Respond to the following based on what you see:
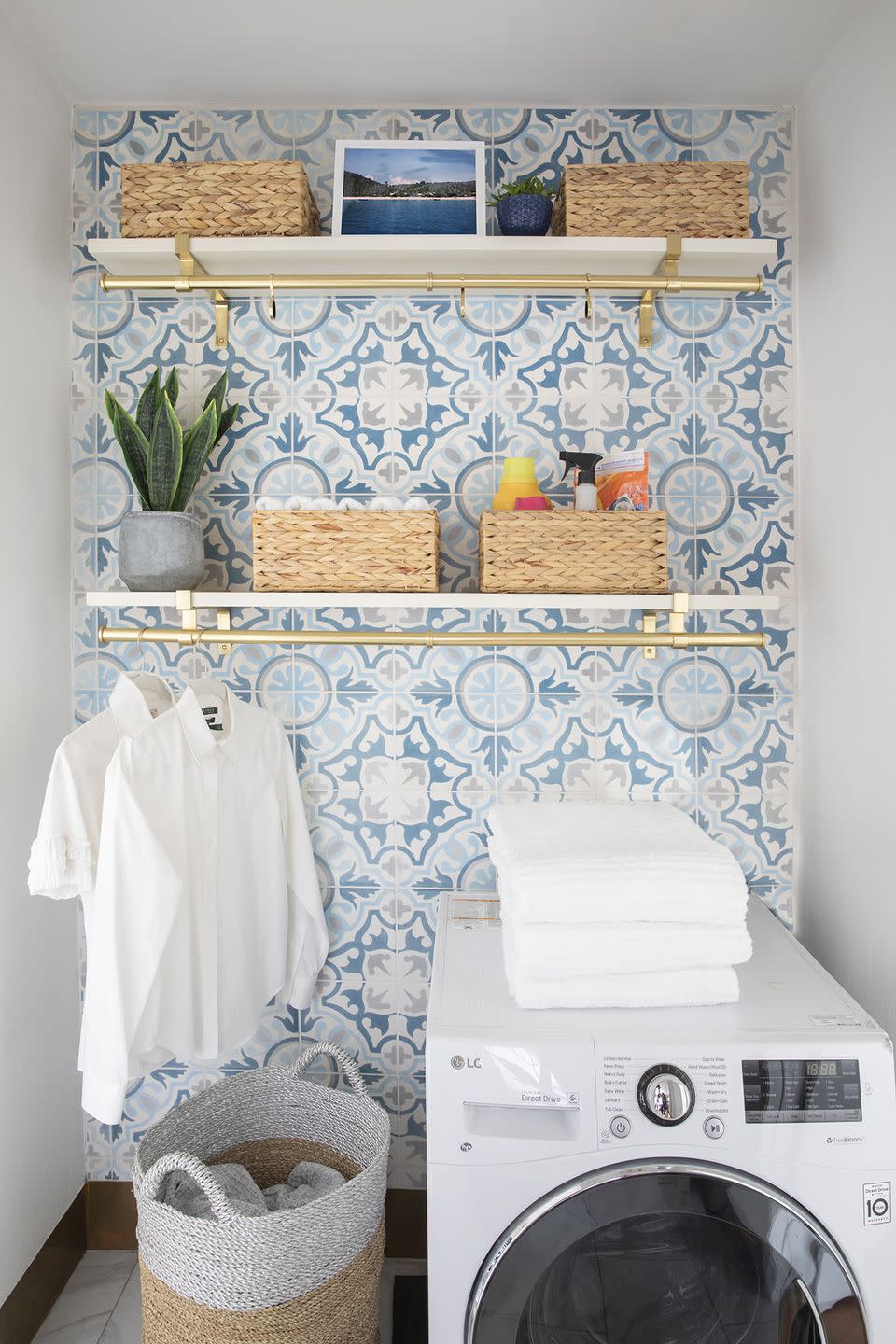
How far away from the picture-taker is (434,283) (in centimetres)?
167

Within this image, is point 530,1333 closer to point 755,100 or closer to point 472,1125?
point 472,1125

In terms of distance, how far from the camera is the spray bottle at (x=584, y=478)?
1.64 meters

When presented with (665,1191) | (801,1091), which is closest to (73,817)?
(665,1191)

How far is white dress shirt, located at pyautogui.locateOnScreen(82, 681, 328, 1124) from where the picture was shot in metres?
1.42

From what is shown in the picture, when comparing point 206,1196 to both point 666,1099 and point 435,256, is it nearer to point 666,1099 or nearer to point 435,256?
point 666,1099

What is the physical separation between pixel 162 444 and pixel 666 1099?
1.35 meters

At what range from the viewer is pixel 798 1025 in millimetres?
1280

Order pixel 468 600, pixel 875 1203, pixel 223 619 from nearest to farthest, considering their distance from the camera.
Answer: pixel 875 1203
pixel 468 600
pixel 223 619

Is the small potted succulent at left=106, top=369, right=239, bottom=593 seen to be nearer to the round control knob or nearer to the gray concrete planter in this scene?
the gray concrete planter

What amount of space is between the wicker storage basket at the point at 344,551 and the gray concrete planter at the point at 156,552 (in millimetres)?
144

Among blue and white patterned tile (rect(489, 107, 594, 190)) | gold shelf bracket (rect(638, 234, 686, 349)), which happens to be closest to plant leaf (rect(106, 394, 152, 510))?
blue and white patterned tile (rect(489, 107, 594, 190))

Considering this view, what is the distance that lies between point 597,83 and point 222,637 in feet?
4.22

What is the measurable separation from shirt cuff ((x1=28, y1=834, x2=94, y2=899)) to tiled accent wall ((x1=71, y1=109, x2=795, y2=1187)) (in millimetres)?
461

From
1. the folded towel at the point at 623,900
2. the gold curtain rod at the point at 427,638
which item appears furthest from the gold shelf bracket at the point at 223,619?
the folded towel at the point at 623,900
